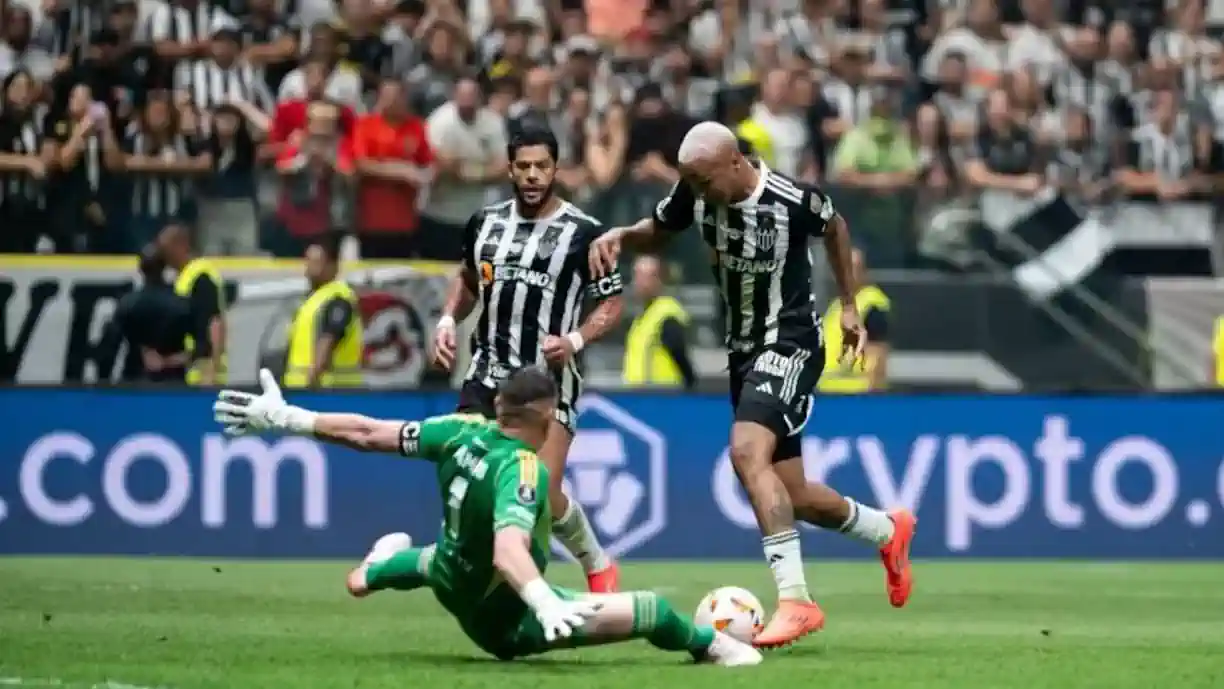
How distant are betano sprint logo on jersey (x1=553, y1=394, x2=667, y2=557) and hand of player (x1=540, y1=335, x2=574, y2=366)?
19.6ft

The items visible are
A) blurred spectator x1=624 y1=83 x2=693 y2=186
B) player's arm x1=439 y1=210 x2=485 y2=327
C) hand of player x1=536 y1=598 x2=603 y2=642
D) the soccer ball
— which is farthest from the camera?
blurred spectator x1=624 y1=83 x2=693 y2=186

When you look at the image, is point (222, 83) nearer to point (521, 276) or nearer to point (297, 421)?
point (521, 276)

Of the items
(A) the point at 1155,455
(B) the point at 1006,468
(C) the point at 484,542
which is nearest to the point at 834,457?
(B) the point at 1006,468

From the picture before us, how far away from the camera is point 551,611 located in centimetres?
806

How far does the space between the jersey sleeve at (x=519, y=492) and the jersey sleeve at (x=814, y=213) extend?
2289mm

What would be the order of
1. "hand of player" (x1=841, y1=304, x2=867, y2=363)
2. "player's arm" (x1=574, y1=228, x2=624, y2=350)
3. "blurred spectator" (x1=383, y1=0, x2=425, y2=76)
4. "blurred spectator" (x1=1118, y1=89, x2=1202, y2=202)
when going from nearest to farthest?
1. "hand of player" (x1=841, y1=304, x2=867, y2=363)
2. "player's arm" (x1=574, y1=228, x2=624, y2=350)
3. "blurred spectator" (x1=1118, y1=89, x2=1202, y2=202)
4. "blurred spectator" (x1=383, y1=0, x2=425, y2=76)

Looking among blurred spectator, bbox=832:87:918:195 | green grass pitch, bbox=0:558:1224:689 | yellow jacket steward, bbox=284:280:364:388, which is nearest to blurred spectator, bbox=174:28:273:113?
yellow jacket steward, bbox=284:280:364:388

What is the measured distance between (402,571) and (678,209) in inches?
89.1

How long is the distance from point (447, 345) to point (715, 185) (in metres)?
1.46

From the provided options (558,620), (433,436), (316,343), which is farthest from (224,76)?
(558,620)

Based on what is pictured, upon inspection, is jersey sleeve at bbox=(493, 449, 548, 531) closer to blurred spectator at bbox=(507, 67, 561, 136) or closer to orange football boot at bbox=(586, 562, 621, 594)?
orange football boot at bbox=(586, 562, 621, 594)

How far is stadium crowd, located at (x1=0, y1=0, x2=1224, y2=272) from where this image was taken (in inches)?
642

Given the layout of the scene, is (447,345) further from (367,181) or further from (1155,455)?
(1155,455)

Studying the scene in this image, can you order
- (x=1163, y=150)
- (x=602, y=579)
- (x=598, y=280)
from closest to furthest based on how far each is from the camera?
(x=598, y=280), (x=602, y=579), (x=1163, y=150)
